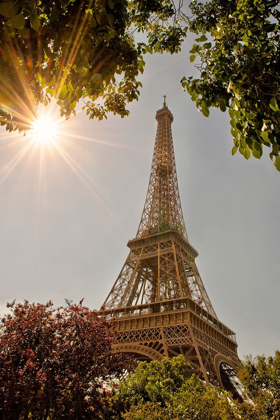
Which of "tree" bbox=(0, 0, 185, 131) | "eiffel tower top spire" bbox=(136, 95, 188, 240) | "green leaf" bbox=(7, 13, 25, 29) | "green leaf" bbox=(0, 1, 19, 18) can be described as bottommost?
"green leaf" bbox=(0, 1, 19, 18)

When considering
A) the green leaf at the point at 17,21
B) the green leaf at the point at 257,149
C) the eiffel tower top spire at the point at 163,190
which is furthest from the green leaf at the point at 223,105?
the eiffel tower top spire at the point at 163,190

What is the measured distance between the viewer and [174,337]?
23375mm

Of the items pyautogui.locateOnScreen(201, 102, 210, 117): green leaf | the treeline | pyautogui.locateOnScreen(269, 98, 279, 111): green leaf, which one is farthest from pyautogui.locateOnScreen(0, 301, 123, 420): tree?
pyautogui.locateOnScreen(269, 98, 279, 111): green leaf

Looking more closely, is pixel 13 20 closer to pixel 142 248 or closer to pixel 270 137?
pixel 270 137

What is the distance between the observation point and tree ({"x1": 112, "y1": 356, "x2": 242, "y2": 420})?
13508 millimetres

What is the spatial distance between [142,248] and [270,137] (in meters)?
31.7

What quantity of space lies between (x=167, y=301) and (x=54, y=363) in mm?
16326

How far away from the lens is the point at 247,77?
3.48m

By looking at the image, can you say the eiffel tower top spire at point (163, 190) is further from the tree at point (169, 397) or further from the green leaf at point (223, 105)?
the green leaf at point (223, 105)

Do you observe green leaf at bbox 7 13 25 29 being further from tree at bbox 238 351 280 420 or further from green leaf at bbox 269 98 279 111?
tree at bbox 238 351 280 420

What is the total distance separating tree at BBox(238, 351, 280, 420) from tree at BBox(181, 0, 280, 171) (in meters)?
17.2

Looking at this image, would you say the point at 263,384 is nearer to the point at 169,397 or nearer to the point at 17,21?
the point at 169,397

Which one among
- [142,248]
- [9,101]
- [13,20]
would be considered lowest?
[13,20]

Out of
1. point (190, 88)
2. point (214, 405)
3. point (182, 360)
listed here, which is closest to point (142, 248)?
point (182, 360)
